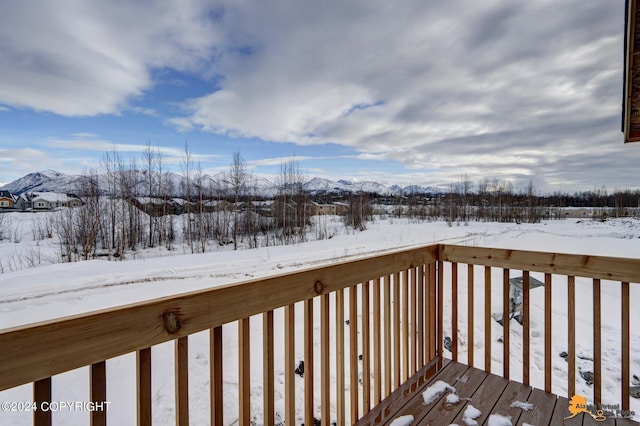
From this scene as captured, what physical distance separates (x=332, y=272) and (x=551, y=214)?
3506 centimetres

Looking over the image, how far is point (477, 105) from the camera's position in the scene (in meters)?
8.22

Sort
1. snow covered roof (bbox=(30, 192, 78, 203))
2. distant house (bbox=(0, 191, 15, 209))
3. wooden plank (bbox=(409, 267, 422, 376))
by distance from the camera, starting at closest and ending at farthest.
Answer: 1. wooden plank (bbox=(409, 267, 422, 376))
2. snow covered roof (bbox=(30, 192, 78, 203))
3. distant house (bbox=(0, 191, 15, 209))

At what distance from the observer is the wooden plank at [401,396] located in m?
A: 1.61

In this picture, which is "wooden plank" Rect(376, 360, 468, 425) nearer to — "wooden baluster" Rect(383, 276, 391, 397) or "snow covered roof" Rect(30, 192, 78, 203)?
"wooden baluster" Rect(383, 276, 391, 397)

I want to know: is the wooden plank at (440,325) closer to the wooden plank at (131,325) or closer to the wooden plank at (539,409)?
the wooden plank at (539,409)

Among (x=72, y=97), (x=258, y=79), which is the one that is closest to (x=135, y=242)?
(x=72, y=97)

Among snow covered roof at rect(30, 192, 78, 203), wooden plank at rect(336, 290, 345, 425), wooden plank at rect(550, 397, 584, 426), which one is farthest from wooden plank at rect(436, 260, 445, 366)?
snow covered roof at rect(30, 192, 78, 203)

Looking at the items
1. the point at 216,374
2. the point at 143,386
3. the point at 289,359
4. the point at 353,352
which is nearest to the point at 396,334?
the point at 353,352

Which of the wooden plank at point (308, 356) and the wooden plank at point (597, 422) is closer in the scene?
the wooden plank at point (308, 356)

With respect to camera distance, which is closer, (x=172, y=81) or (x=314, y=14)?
(x=314, y=14)

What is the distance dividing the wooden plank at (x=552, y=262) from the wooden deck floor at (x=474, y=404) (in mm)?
740

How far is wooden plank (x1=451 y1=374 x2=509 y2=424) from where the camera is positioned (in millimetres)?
1619

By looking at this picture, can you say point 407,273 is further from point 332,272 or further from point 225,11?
point 225,11

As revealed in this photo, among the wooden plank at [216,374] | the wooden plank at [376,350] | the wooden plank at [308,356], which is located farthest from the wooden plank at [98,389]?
the wooden plank at [376,350]
